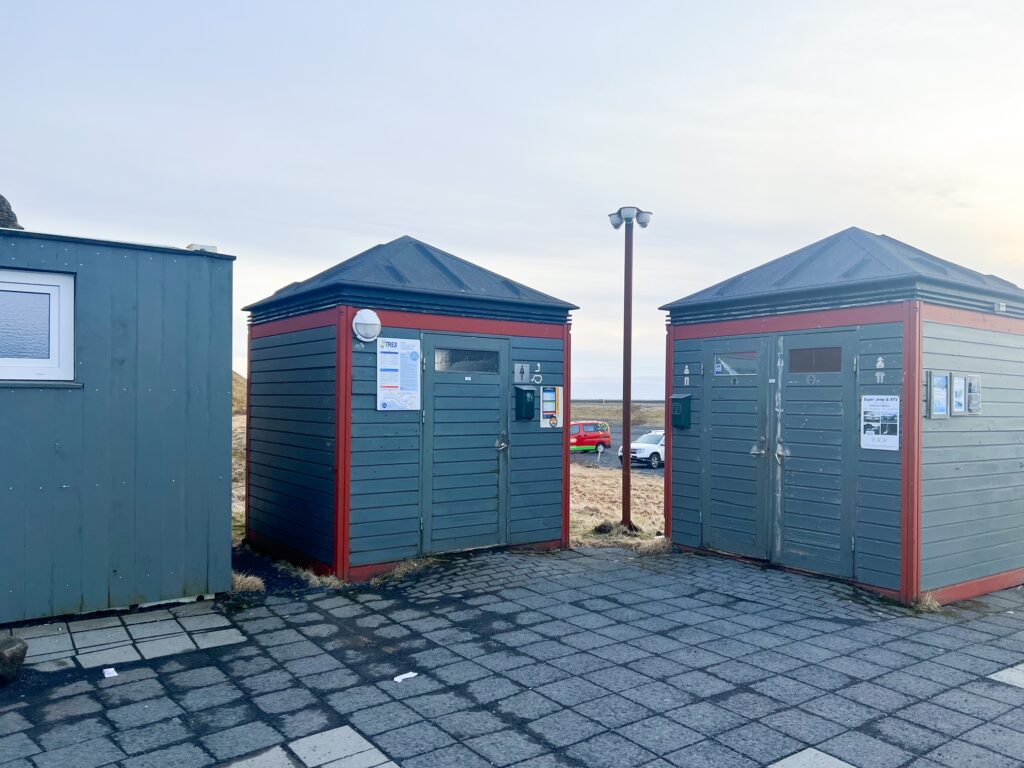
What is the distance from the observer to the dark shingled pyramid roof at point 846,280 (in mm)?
6570

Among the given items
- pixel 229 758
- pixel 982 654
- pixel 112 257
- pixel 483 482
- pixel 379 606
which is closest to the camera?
pixel 229 758

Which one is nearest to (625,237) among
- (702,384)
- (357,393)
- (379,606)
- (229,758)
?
(702,384)

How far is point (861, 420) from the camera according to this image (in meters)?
6.74

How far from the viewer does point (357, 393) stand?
23.2 ft

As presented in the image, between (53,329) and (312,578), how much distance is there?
2.92 m

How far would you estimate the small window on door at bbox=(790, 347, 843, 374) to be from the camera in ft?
22.8

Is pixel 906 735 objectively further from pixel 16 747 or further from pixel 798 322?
pixel 16 747

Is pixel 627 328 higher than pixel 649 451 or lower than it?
higher

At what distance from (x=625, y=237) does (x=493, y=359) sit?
314cm

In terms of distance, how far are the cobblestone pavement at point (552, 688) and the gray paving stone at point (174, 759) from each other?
1 cm

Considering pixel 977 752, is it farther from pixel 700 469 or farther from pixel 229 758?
pixel 700 469

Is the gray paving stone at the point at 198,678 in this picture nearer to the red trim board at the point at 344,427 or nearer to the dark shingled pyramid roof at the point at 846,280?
the red trim board at the point at 344,427

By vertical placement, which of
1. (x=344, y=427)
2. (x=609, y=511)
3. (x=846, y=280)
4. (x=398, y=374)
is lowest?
(x=609, y=511)

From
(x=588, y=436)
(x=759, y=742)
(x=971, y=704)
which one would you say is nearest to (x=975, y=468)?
(x=971, y=704)
